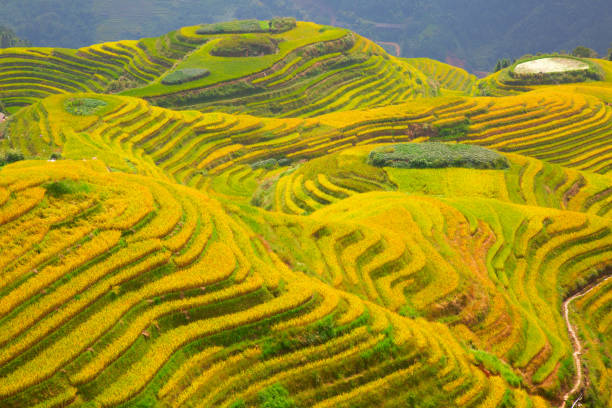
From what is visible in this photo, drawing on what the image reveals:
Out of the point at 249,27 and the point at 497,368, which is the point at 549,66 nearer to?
the point at 249,27

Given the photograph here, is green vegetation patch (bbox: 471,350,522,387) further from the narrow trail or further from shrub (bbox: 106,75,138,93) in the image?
shrub (bbox: 106,75,138,93)

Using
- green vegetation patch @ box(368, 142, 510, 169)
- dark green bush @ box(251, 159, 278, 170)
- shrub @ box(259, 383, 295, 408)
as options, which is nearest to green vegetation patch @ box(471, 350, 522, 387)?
shrub @ box(259, 383, 295, 408)

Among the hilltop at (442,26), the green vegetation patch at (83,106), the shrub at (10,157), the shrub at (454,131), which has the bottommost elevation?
the shrub at (10,157)

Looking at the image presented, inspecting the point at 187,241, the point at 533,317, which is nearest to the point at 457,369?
the point at 533,317

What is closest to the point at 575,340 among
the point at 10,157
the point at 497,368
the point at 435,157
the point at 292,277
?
the point at 497,368

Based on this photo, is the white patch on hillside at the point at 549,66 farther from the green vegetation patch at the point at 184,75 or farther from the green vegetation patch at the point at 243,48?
the green vegetation patch at the point at 184,75

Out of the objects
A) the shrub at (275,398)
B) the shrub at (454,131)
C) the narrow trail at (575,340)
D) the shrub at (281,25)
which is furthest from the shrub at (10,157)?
the shrub at (281,25)
